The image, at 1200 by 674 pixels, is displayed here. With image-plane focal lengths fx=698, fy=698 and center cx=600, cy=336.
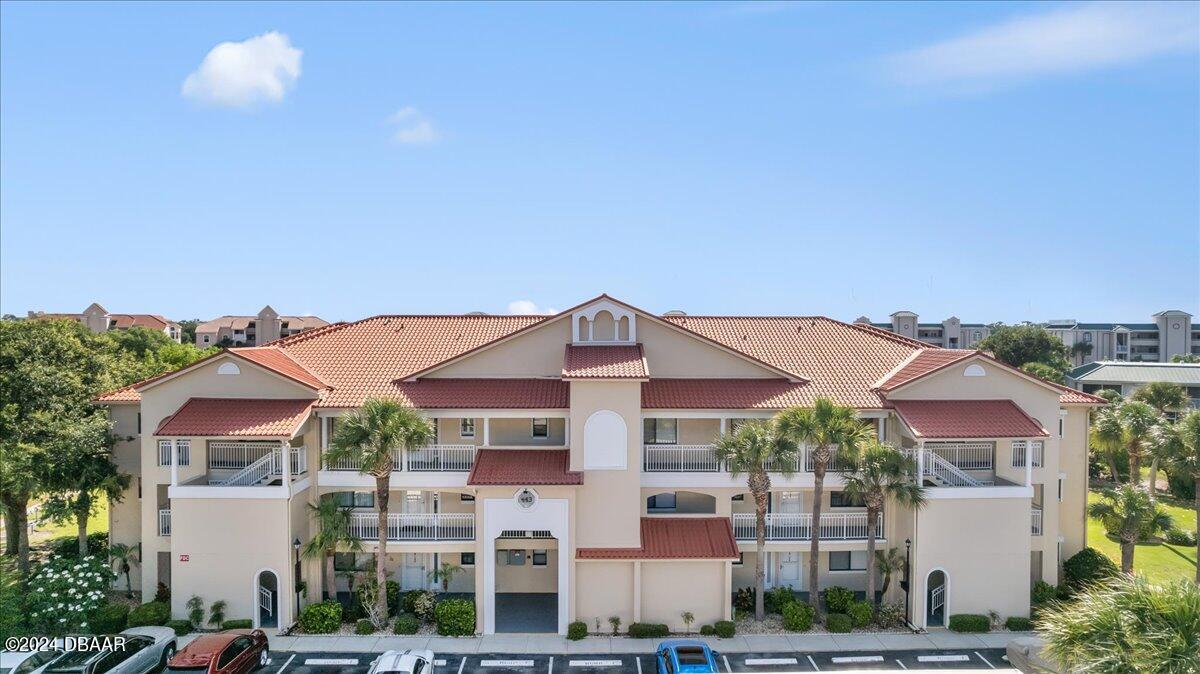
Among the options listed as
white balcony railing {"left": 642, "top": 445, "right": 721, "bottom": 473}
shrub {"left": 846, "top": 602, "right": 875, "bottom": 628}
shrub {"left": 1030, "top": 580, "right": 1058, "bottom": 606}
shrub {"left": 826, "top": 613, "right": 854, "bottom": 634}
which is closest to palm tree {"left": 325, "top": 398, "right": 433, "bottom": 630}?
white balcony railing {"left": 642, "top": 445, "right": 721, "bottom": 473}

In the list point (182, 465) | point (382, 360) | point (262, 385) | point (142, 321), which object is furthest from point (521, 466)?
point (142, 321)

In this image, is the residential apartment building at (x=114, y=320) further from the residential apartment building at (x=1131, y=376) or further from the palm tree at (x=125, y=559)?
the residential apartment building at (x=1131, y=376)

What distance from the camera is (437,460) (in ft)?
95.5

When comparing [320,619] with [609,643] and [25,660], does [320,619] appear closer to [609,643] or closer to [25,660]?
[25,660]

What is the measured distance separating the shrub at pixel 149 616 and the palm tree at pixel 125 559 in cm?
417

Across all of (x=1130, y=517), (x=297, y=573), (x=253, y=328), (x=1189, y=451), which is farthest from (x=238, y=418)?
(x=253, y=328)

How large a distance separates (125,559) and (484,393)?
17365 millimetres

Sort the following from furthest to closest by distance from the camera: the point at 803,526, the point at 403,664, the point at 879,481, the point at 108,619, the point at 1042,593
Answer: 1. the point at 803,526
2. the point at 1042,593
3. the point at 879,481
4. the point at 108,619
5. the point at 403,664

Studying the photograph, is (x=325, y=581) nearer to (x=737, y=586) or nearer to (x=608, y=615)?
(x=608, y=615)

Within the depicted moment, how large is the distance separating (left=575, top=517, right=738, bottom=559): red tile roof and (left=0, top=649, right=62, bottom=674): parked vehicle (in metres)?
17.3

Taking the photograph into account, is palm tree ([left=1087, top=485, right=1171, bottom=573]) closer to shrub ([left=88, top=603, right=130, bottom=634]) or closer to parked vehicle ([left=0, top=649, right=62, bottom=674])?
parked vehicle ([left=0, top=649, right=62, bottom=674])

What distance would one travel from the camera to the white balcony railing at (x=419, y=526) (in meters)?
28.8

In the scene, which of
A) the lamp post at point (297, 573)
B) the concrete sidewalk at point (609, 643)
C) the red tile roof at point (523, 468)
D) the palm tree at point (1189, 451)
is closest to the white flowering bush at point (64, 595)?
the concrete sidewalk at point (609, 643)

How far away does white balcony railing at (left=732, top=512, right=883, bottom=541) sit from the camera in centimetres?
2933
